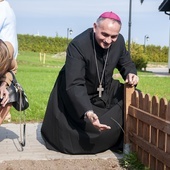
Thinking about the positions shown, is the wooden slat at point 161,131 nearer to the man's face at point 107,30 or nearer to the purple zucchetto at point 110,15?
the man's face at point 107,30

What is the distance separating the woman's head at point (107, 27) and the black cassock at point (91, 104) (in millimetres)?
326

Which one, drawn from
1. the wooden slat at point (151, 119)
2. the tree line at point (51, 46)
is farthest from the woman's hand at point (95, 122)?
the tree line at point (51, 46)

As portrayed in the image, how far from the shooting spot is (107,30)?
4.24 metres

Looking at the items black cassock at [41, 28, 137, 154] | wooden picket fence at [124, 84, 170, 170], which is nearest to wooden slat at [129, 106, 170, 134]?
wooden picket fence at [124, 84, 170, 170]

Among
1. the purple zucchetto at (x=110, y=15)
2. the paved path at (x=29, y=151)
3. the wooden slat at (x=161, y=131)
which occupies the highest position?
the purple zucchetto at (x=110, y=15)

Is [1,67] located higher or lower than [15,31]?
lower

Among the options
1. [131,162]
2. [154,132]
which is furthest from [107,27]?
[131,162]

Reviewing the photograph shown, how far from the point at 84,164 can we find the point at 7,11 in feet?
5.90

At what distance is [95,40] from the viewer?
15.3ft

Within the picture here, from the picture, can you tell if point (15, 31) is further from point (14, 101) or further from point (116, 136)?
point (116, 136)

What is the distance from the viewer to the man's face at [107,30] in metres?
4.24

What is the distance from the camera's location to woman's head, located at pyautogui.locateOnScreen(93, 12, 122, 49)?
4242 millimetres

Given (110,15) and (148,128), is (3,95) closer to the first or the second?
(110,15)

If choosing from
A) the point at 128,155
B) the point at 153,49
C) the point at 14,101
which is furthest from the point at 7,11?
the point at 153,49
